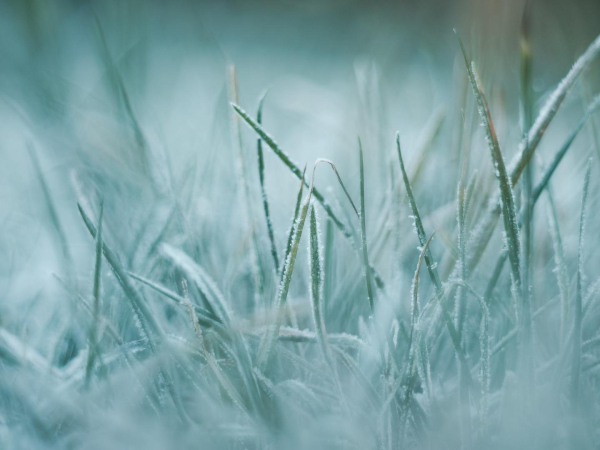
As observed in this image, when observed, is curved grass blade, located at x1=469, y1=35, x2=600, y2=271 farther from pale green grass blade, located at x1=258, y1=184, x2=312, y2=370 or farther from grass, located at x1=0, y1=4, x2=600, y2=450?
pale green grass blade, located at x1=258, y1=184, x2=312, y2=370

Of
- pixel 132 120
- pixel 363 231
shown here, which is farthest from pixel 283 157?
pixel 132 120

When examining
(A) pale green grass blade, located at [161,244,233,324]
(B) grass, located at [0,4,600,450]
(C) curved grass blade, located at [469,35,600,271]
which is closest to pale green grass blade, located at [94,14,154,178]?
(B) grass, located at [0,4,600,450]

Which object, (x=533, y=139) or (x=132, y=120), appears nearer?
(x=533, y=139)

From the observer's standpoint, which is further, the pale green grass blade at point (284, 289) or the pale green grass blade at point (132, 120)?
the pale green grass blade at point (132, 120)

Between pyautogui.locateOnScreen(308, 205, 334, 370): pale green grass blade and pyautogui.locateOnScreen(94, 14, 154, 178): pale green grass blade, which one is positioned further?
pyautogui.locateOnScreen(94, 14, 154, 178): pale green grass blade

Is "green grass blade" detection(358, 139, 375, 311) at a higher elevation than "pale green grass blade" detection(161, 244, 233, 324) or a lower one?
higher

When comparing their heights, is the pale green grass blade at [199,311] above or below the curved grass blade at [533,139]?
below

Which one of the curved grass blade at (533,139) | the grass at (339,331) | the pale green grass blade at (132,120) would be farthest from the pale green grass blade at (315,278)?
the pale green grass blade at (132,120)

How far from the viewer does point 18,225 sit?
55 cm

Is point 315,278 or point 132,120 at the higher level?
point 132,120

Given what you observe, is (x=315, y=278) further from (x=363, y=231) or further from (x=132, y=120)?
(x=132, y=120)

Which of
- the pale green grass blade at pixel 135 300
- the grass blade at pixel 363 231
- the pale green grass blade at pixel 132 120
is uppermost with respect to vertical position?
the pale green grass blade at pixel 132 120

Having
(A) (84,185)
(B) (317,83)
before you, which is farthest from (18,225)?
(B) (317,83)

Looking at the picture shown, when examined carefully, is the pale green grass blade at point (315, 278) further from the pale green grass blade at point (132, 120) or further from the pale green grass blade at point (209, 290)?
the pale green grass blade at point (132, 120)
